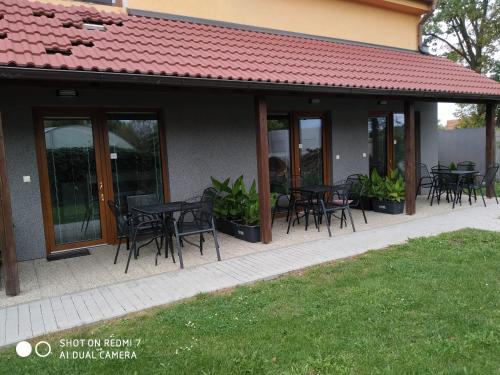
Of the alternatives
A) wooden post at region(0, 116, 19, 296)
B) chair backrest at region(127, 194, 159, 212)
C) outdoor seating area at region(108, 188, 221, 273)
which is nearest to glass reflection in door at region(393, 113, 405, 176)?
outdoor seating area at region(108, 188, 221, 273)

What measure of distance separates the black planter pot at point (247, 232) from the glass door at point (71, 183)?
2.33m

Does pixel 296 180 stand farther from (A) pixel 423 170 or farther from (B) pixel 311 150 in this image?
(A) pixel 423 170

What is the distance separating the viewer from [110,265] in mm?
5602

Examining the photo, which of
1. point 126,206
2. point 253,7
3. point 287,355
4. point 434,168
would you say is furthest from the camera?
point 434,168

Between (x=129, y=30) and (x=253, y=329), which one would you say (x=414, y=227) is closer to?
(x=253, y=329)

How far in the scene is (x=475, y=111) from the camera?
2598 centimetres

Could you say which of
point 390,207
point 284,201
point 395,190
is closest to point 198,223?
point 284,201

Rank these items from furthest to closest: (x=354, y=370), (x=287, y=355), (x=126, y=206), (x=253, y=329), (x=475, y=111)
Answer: (x=475, y=111) → (x=126, y=206) → (x=253, y=329) → (x=287, y=355) → (x=354, y=370)

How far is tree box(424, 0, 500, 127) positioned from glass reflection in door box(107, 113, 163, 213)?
20191 mm

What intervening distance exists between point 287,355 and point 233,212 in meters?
4.31

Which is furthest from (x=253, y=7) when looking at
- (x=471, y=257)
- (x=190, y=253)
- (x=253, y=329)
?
(x=253, y=329)

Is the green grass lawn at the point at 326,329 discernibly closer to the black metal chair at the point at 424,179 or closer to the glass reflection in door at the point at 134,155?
the glass reflection in door at the point at 134,155

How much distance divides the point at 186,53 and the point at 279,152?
3478 millimetres

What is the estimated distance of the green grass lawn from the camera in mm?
2924
